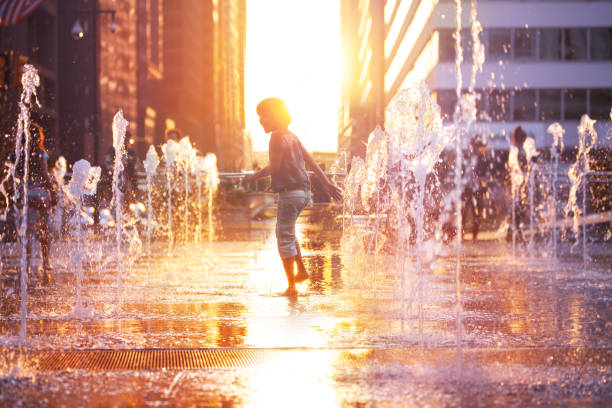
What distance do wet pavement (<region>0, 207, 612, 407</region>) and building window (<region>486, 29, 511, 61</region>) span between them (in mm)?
33762

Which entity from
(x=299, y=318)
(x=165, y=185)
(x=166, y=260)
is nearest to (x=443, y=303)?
(x=299, y=318)

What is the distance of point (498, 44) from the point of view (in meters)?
43.1

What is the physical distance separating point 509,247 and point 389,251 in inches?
95.3

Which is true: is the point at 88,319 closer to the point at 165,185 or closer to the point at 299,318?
the point at 299,318

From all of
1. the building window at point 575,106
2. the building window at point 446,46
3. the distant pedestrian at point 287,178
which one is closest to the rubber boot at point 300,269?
the distant pedestrian at point 287,178

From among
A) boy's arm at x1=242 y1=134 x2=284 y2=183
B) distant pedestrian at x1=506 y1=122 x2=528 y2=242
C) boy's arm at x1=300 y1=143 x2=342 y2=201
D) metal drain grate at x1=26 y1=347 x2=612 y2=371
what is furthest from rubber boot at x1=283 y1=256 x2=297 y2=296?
distant pedestrian at x1=506 y1=122 x2=528 y2=242

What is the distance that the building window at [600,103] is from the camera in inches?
1718

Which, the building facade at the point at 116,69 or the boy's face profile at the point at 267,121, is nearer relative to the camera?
the boy's face profile at the point at 267,121

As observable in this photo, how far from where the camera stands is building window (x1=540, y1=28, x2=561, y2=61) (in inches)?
1721

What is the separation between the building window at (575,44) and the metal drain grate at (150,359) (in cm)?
4127

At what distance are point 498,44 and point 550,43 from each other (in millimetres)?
2694

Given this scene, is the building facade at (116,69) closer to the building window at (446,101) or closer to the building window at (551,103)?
the building window at (446,101)

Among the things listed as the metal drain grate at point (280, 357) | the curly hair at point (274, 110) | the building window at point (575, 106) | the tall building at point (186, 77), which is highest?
the tall building at point (186, 77)

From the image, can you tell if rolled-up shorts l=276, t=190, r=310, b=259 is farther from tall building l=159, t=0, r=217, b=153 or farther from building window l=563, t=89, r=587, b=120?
tall building l=159, t=0, r=217, b=153
